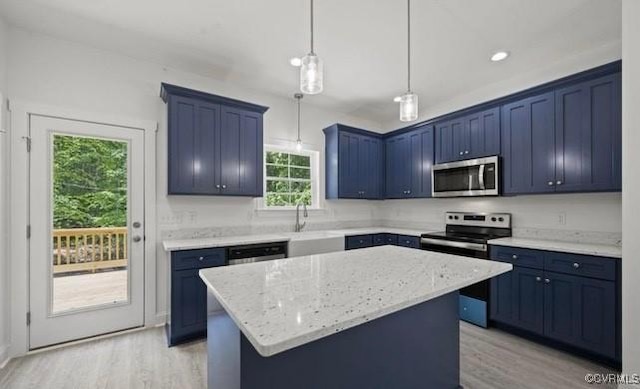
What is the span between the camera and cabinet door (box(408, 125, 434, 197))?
4039 millimetres

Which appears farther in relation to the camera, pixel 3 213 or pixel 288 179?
pixel 288 179

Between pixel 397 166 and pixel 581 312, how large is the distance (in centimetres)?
275

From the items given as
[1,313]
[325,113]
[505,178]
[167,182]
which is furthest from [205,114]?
[505,178]

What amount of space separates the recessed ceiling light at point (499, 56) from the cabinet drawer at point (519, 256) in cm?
198

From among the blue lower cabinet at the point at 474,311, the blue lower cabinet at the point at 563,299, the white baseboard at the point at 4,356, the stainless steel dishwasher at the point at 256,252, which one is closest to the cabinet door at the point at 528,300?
the blue lower cabinet at the point at 563,299

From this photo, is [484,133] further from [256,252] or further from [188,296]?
[188,296]

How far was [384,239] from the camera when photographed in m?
4.28

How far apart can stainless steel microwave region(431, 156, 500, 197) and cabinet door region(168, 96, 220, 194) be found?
9.34 feet

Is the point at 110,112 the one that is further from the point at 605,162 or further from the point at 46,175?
the point at 605,162

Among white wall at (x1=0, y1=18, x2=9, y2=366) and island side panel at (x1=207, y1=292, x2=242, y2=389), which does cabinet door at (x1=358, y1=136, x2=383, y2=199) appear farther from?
white wall at (x1=0, y1=18, x2=9, y2=366)

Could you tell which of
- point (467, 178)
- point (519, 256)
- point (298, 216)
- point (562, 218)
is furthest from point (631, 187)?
point (298, 216)

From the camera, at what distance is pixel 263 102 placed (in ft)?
12.9

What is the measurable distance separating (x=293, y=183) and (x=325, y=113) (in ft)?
4.09

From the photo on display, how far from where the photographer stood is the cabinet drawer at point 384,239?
4.16 metres
